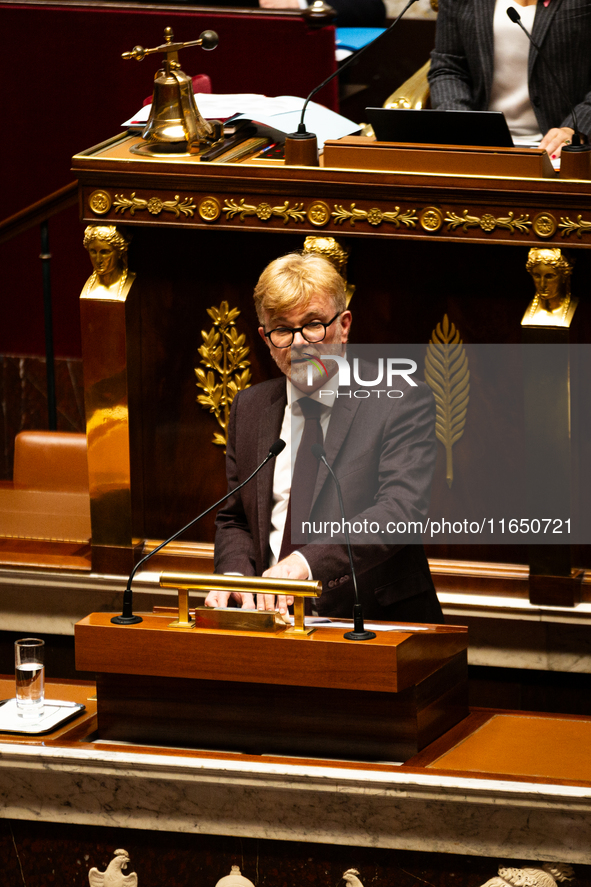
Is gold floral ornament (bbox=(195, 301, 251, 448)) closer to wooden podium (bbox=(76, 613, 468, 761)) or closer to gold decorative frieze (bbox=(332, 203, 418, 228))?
gold decorative frieze (bbox=(332, 203, 418, 228))

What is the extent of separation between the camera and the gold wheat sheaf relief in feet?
9.85

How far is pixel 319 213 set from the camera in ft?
9.67

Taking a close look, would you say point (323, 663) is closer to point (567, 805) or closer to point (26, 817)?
point (567, 805)

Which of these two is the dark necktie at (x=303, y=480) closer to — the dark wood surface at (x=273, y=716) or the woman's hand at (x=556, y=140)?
the dark wood surface at (x=273, y=716)

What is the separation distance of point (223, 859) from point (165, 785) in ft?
0.48

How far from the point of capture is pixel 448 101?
3297 mm

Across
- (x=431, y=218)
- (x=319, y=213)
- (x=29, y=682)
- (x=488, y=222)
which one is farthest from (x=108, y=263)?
(x=29, y=682)

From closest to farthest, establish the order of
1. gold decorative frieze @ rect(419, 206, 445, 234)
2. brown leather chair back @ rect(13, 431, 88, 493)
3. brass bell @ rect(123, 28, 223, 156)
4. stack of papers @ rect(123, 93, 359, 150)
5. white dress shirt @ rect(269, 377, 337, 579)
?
white dress shirt @ rect(269, 377, 337, 579), gold decorative frieze @ rect(419, 206, 445, 234), brass bell @ rect(123, 28, 223, 156), stack of papers @ rect(123, 93, 359, 150), brown leather chair back @ rect(13, 431, 88, 493)

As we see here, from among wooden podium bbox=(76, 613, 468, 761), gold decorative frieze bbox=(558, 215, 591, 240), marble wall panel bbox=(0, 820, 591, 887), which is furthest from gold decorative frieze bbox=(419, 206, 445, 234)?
marble wall panel bbox=(0, 820, 591, 887)

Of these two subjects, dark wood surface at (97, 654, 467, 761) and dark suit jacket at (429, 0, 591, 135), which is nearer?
dark wood surface at (97, 654, 467, 761)

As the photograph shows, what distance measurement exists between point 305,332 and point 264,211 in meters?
0.78

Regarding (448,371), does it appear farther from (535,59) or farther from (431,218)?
(535,59)

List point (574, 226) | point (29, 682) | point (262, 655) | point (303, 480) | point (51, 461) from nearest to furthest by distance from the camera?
1. point (262, 655)
2. point (29, 682)
3. point (303, 480)
4. point (574, 226)
5. point (51, 461)

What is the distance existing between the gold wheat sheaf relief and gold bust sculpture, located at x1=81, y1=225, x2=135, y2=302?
73 centimetres
